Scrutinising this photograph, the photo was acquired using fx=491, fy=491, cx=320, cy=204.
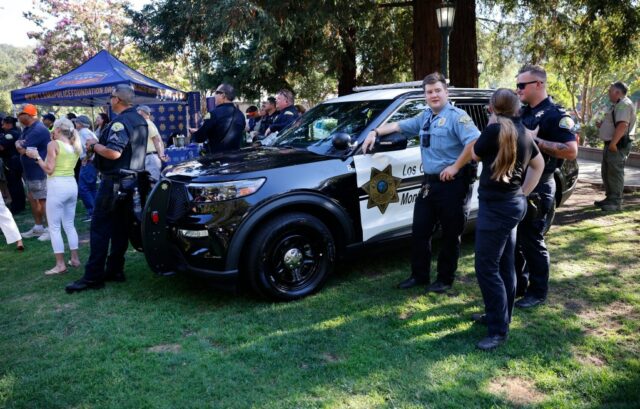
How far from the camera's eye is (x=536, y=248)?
4000 mm

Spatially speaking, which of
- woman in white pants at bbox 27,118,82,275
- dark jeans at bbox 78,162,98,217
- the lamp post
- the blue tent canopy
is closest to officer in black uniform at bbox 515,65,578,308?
the lamp post

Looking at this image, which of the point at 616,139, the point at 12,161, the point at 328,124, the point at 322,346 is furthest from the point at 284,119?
the point at 12,161

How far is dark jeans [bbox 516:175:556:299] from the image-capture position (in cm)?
392

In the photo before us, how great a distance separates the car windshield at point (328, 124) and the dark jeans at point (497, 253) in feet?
5.18

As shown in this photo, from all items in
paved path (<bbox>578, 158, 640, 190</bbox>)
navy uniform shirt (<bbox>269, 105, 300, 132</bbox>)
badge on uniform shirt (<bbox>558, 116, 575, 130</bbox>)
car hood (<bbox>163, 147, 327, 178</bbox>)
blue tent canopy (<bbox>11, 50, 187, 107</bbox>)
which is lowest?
paved path (<bbox>578, 158, 640, 190</bbox>)

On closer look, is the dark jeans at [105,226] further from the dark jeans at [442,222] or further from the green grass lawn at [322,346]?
the dark jeans at [442,222]

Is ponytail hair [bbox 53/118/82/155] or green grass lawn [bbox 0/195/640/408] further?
ponytail hair [bbox 53/118/82/155]

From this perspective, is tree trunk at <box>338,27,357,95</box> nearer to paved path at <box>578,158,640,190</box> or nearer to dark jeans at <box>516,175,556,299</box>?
paved path at <box>578,158,640,190</box>

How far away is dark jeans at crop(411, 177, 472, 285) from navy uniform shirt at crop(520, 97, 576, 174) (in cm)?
67

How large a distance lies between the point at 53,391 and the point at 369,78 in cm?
1248

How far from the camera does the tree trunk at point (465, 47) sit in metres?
9.45

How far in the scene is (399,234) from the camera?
4.67 m

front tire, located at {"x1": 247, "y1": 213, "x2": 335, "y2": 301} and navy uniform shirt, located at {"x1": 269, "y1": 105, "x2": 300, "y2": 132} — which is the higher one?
navy uniform shirt, located at {"x1": 269, "y1": 105, "x2": 300, "y2": 132}

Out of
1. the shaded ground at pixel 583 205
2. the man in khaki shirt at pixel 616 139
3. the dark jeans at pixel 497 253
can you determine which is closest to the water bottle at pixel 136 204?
the dark jeans at pixel 497 253
